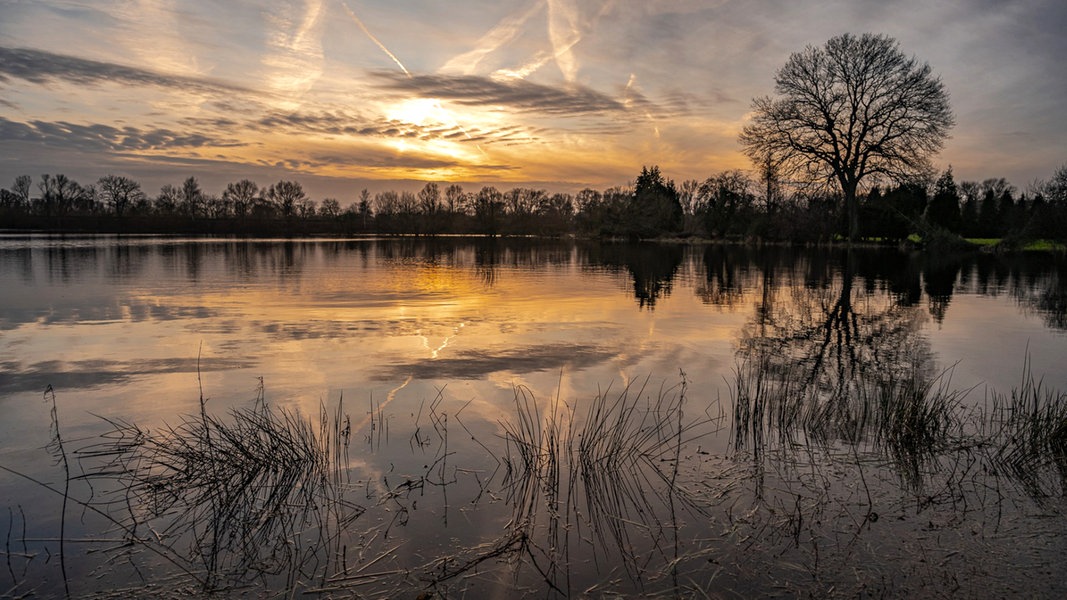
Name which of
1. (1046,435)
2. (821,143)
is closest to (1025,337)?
(1046,435)

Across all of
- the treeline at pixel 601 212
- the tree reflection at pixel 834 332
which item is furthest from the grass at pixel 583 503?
the treeline at pixel 601 212

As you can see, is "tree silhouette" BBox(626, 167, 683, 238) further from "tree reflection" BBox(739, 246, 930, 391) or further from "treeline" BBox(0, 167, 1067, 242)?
"tree reflection" BBox(739, 246, 930, 391)

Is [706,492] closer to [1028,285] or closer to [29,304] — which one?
[29,304]

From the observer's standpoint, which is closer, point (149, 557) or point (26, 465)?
point (149, 557)

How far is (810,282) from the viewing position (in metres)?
25.5

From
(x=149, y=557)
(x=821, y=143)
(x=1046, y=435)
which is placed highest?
(x=821, y=143)

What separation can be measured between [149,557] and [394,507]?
5.73 feet

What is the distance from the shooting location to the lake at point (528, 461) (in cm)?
434

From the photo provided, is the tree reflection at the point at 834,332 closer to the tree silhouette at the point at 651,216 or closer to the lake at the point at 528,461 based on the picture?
the lake at the point at 528,461

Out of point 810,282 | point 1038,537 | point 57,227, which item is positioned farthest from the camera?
point 57,227

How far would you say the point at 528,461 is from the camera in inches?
240

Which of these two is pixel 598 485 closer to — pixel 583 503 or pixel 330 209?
pixel 583 503

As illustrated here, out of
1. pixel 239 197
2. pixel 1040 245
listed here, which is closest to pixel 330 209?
pixel 239 197

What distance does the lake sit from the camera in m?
4.34
